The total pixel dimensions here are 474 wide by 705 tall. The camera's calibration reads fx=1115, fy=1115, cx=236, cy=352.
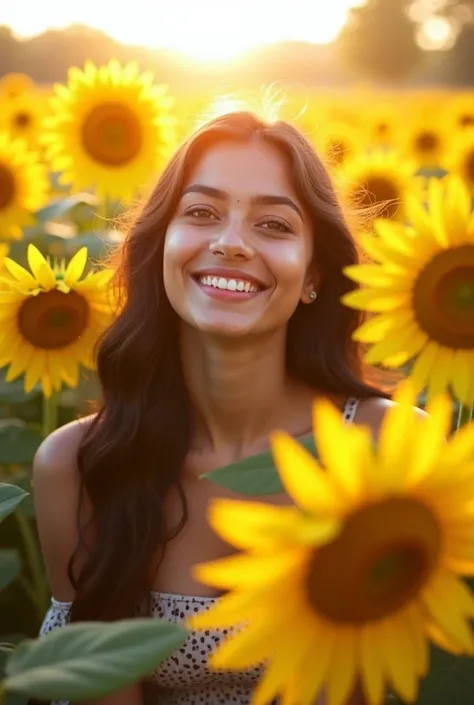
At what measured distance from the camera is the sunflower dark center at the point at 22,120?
21.5ft

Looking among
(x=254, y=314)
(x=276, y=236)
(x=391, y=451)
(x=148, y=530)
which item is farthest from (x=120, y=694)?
(x=391, y=451)

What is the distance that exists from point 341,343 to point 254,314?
15.2 inches

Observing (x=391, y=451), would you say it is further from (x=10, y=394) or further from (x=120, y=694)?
(x=10, y=394)

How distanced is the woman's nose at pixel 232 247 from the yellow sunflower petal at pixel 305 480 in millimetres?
1071

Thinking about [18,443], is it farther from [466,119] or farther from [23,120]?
[466,119]

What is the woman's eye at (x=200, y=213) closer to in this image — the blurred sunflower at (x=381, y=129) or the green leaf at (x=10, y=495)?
the green leaf at (x=10, y=495)

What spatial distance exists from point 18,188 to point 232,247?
224 cm

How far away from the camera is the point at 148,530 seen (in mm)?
2074

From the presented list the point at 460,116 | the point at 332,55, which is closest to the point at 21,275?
the point at 460,116

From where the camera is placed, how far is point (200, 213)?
6.69ft

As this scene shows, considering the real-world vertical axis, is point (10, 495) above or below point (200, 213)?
below

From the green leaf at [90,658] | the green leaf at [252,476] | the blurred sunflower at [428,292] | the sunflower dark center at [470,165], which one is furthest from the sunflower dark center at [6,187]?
the green leaf at [90,658]

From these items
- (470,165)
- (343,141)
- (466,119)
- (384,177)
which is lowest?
(384,177)

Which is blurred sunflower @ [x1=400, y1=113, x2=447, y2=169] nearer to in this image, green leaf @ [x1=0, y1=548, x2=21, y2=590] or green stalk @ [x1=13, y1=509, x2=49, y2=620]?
green stalk @ [x1=13, y1=509, x2=49, y2=620]
